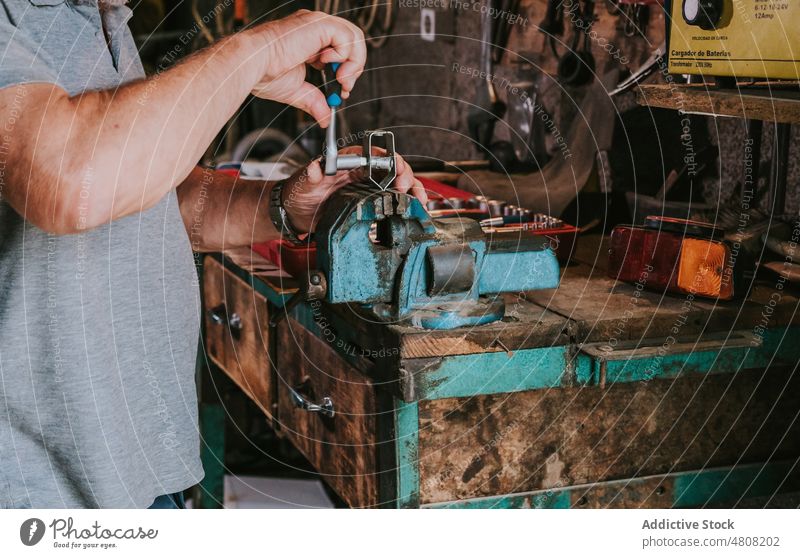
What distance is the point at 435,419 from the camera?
3.69ft

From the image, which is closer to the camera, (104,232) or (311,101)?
(104,232)

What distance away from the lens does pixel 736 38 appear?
1140 mm

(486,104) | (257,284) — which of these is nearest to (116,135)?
(257,284)

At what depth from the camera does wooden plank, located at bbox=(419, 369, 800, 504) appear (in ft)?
3.74

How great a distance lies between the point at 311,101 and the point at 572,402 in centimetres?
50

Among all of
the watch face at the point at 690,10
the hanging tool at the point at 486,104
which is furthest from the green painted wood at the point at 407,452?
the hanging tool at the point at 486,104

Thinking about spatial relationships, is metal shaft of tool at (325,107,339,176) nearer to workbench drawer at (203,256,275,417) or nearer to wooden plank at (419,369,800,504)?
wooden plank at (419,369,800,504)

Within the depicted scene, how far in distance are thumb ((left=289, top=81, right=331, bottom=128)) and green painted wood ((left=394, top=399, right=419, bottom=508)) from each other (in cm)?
37

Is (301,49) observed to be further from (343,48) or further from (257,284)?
(257,284)

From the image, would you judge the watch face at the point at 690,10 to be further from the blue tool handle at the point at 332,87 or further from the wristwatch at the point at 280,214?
the wristwatch at the point at 280,214
